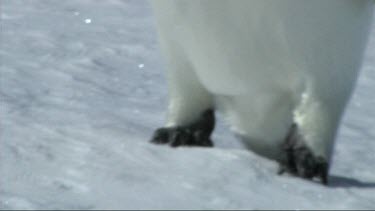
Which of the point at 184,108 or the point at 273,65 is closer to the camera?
the point at 273,65

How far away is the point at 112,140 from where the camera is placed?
14.9ft

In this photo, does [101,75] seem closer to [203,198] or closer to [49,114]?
[49,114]

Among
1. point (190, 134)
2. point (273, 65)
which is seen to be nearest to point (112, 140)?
point (190, 134)

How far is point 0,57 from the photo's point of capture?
19.5 feet

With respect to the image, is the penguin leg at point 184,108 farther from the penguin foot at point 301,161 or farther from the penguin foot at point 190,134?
the penguin foot at point 301,161

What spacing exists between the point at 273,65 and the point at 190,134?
499 millimetres

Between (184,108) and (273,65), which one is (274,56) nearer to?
(273,65)

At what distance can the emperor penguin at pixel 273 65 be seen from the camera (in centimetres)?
427

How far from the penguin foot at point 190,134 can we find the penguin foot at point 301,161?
0.34 m

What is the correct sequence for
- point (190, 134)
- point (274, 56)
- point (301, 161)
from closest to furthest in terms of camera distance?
point (274, 56), point (301, 161), point (190, 134)

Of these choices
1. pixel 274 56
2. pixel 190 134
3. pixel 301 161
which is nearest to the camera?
pixel 274 56

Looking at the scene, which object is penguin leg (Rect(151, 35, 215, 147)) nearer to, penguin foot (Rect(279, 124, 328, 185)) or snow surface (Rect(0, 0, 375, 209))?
snow surface (Rect(0, 0, 375, 209))

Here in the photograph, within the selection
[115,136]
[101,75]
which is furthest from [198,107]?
[101,75]

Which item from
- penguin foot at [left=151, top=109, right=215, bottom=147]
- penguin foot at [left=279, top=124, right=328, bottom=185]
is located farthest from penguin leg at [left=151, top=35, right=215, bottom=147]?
penguin foot at [left=279, top=124, right=328, bottom=185]
